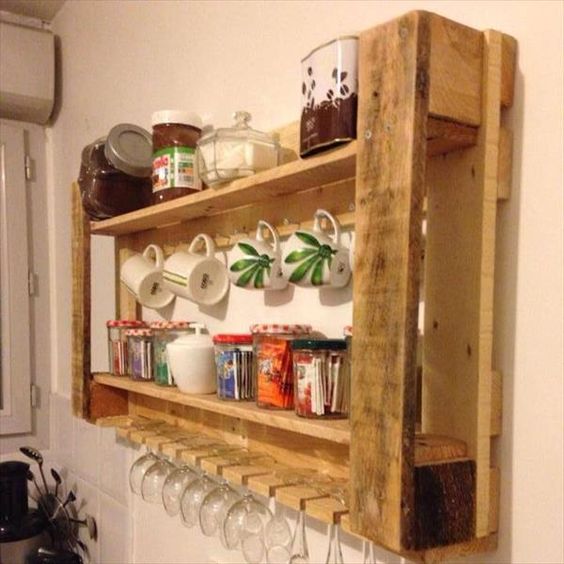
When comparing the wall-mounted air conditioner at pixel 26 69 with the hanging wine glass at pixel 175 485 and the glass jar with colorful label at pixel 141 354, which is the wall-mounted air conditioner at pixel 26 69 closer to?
the glass jar with colorful label at pixel 141 354

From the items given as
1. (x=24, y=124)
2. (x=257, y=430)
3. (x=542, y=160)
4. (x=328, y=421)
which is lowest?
(x=257, y=430)

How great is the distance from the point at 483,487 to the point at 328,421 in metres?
0.21

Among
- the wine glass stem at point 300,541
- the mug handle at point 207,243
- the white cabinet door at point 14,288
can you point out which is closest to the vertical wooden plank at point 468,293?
the wine glass stem at point 300,541

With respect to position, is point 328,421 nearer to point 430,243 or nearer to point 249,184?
point 430,243

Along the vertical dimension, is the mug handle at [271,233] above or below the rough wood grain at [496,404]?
above

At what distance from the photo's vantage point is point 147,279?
1.44 metres

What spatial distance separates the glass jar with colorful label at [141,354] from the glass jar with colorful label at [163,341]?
2 centimetres

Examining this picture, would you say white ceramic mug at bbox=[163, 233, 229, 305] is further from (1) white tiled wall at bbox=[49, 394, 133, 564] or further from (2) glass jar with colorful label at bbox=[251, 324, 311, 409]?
(1) white tiled wall at bbox=[49, 394, 133, 564]

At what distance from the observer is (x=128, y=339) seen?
4.71 feet

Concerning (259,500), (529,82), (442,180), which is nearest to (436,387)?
(442,180)

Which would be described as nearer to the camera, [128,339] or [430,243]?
[430,243]

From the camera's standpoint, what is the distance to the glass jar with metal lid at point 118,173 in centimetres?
140

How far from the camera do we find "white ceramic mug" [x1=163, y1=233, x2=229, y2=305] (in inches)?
49.3

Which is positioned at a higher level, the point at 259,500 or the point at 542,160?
the point at 542,160
